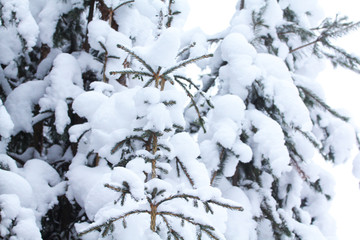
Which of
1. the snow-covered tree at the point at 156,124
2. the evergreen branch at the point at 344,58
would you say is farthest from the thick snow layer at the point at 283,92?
the evergreen branch at the point at 344,58

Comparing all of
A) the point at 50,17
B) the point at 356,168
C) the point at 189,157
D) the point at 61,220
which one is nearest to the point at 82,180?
the point at 61,220

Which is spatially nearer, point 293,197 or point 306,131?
point 306,131

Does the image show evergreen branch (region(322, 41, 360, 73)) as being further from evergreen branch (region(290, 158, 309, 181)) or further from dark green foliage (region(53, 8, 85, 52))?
dark green foliage (region(53, 8, 85, 52))

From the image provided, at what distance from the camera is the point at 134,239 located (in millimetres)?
1404

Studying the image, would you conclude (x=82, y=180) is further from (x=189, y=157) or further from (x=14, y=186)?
(x=189, y=157)

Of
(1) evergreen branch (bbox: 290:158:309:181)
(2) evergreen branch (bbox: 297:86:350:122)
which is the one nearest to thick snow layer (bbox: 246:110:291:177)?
(1) evergreen branch (bbox: 290:158:309:181)

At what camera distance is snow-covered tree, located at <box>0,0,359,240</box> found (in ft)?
5.31

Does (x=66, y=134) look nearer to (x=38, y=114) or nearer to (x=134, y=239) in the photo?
(x=38, y=114)

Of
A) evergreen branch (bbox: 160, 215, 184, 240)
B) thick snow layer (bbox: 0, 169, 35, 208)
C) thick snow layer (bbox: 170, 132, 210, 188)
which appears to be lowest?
thick snow layer (bbox: 0, 169, 35, 208)

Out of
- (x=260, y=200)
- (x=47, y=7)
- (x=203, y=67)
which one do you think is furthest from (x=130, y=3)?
(x=260, y=200)

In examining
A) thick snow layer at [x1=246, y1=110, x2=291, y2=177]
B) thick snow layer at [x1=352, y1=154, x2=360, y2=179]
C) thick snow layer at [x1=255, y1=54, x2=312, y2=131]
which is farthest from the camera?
thick snow layer at [x1=352, y1=154, x2=360, y2=179]

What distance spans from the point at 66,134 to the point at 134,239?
5.22 feet

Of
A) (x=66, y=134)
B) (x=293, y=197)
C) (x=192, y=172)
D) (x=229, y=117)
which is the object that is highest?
(x=229, y=117)

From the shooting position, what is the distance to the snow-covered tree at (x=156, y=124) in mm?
1617
